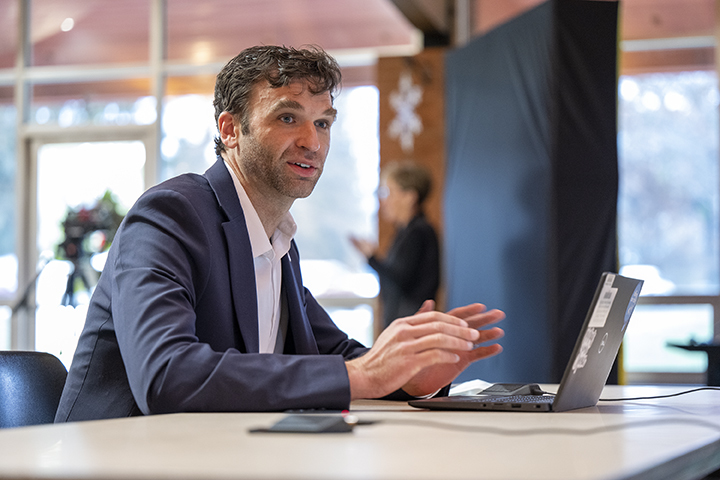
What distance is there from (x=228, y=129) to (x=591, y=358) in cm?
93

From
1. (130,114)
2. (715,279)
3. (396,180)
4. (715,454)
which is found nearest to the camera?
(715,454)

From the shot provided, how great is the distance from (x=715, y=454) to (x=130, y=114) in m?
6.72

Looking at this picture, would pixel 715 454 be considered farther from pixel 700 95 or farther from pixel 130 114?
pixel 130 114

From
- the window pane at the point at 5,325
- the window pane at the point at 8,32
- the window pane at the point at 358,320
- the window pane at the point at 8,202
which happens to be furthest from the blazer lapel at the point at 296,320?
the window pane at the point at 8,32

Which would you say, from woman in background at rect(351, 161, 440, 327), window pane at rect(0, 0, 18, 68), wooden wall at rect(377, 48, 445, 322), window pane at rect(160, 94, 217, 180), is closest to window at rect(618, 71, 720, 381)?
wooden wall at rect(377, 48, 445, 322)

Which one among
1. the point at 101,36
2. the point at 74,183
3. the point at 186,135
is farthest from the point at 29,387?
the point at 101,36

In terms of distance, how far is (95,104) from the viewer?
7109mm

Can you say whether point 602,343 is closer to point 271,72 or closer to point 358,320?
point 271,72

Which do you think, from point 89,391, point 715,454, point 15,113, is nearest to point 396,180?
point 89,391

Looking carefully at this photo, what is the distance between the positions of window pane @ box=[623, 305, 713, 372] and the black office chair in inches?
203

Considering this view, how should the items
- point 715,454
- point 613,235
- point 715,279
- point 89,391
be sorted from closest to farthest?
point 715,454 → point 89,391 → point 613,235 → point 715,279

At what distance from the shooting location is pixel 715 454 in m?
0.91

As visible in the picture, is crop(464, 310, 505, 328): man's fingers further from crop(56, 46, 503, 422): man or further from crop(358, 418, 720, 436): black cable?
crop(358, 418, 720, 436): black cable

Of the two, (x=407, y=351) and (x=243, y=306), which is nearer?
(x=407, y=351)
